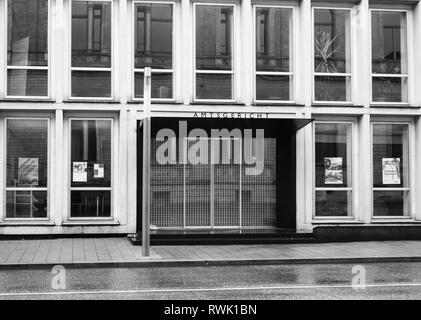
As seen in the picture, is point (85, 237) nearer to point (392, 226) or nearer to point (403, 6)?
point (392, 226)

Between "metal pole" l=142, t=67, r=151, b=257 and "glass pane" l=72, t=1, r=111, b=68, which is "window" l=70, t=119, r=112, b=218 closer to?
"glass pane" l=72, t=1, r=111, b=68

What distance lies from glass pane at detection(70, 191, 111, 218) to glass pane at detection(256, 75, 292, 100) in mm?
5426

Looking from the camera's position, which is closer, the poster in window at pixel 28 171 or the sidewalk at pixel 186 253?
the sidewalk at pixel 186 253

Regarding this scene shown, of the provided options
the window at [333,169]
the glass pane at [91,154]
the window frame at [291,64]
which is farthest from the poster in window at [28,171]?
the window at [333,169]

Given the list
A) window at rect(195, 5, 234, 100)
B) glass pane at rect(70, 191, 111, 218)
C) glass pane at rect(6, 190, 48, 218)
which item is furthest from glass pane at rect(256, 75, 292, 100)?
glass pane at rect(6, 190, 48, 218)

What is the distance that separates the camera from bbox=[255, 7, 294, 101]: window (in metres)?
20.1

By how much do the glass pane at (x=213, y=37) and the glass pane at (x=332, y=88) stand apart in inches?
110

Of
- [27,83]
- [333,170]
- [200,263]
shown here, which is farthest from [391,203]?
[27,83]

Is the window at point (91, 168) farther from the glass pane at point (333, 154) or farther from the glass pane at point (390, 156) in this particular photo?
the glass pane at point (390, 156)

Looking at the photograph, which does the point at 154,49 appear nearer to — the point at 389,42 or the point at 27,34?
the point at 27,34

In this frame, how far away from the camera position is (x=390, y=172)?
67.3ft

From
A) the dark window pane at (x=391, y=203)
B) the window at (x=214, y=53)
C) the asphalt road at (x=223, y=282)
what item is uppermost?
the window at (x=214, y=53)

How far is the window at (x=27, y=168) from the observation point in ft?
62.3

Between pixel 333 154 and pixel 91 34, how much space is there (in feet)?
26.4
